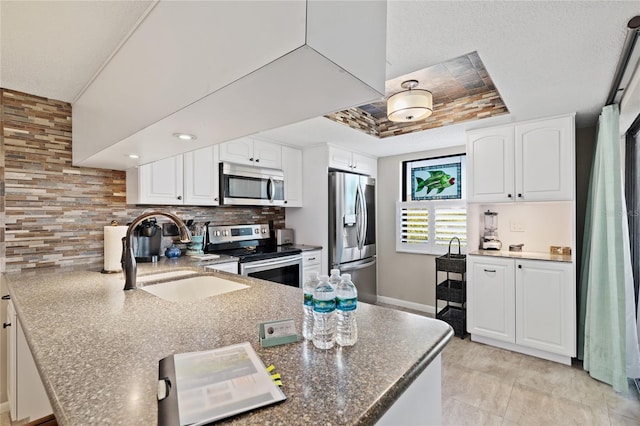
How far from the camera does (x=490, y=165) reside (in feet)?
Result: 9.89

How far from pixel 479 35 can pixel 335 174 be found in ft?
7.23

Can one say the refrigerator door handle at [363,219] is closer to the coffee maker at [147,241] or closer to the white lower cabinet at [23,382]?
the coffee maker at [147,241]

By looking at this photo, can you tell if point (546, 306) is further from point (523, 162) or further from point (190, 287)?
point (190, 287)

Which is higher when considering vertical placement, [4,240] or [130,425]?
[4,240]

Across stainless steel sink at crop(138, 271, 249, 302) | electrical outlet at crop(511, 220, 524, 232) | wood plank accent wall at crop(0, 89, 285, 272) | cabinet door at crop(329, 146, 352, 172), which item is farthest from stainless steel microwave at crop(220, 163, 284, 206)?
electrical outlet at crop(511, 220, 524, 232)

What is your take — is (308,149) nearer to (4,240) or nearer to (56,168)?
(56,168)

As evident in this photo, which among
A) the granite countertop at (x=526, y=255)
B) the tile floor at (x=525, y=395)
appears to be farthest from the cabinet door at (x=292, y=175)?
the tile floor at (x=525, y=395)

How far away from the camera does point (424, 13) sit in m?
1.36

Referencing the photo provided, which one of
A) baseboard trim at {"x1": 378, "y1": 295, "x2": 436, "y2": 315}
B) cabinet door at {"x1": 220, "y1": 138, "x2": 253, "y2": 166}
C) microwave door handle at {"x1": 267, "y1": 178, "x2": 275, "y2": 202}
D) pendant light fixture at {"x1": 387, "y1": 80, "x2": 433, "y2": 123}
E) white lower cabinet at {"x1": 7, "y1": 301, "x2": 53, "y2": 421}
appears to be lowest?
baseboard trim at {"x1": 378, "y1": 295, "x2": 436, "y2": 315}

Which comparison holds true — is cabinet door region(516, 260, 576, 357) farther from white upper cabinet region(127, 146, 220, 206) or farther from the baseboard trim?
white upper cabinet region(127, 146, 220, 206)

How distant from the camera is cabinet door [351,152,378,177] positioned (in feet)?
13.1

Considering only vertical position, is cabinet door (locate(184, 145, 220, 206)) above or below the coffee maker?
above

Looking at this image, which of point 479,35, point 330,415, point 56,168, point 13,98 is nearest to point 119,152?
point 56,168

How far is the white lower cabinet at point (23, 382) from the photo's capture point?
1691mm
